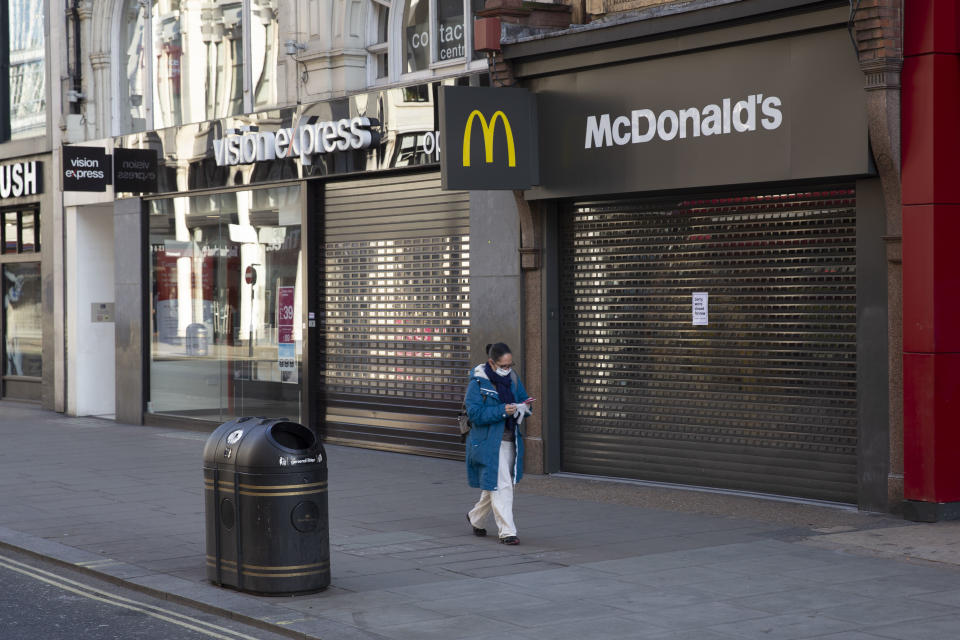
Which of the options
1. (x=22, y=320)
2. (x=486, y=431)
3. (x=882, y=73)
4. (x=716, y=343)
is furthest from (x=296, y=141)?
(x=22, y=320)

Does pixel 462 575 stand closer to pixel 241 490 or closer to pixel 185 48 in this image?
pixel 241 490

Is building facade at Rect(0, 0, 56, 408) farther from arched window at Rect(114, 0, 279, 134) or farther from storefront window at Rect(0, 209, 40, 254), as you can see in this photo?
arched window at Rect(114, 0, 279, 134)

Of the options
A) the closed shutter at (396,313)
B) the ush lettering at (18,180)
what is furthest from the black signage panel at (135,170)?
the closed shutter at (396,313)

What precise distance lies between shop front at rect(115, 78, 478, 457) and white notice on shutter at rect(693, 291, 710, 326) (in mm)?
3408

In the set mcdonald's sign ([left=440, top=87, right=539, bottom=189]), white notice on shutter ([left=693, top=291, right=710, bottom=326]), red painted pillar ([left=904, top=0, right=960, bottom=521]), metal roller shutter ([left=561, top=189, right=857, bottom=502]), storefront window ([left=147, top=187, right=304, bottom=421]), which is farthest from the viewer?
storefront window ([left=147, top=187, right=304, bottom=421])

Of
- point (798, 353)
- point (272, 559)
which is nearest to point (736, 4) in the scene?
point (798, 353)

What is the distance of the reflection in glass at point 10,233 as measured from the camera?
24219 mm

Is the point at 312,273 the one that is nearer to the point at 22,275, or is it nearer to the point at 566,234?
the point at 566,234

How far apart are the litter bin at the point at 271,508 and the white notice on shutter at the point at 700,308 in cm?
546

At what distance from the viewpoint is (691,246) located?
12.7 metres

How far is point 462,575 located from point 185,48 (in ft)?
44.1

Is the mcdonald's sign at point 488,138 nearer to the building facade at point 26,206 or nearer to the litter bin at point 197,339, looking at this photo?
the litter bin at point 197,339

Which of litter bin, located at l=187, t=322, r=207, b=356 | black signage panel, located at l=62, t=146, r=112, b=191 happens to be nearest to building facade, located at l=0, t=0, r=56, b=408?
black signage panel, located at l=62, t=146, r=112, b=191

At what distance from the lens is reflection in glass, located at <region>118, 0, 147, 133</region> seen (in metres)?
20.9
